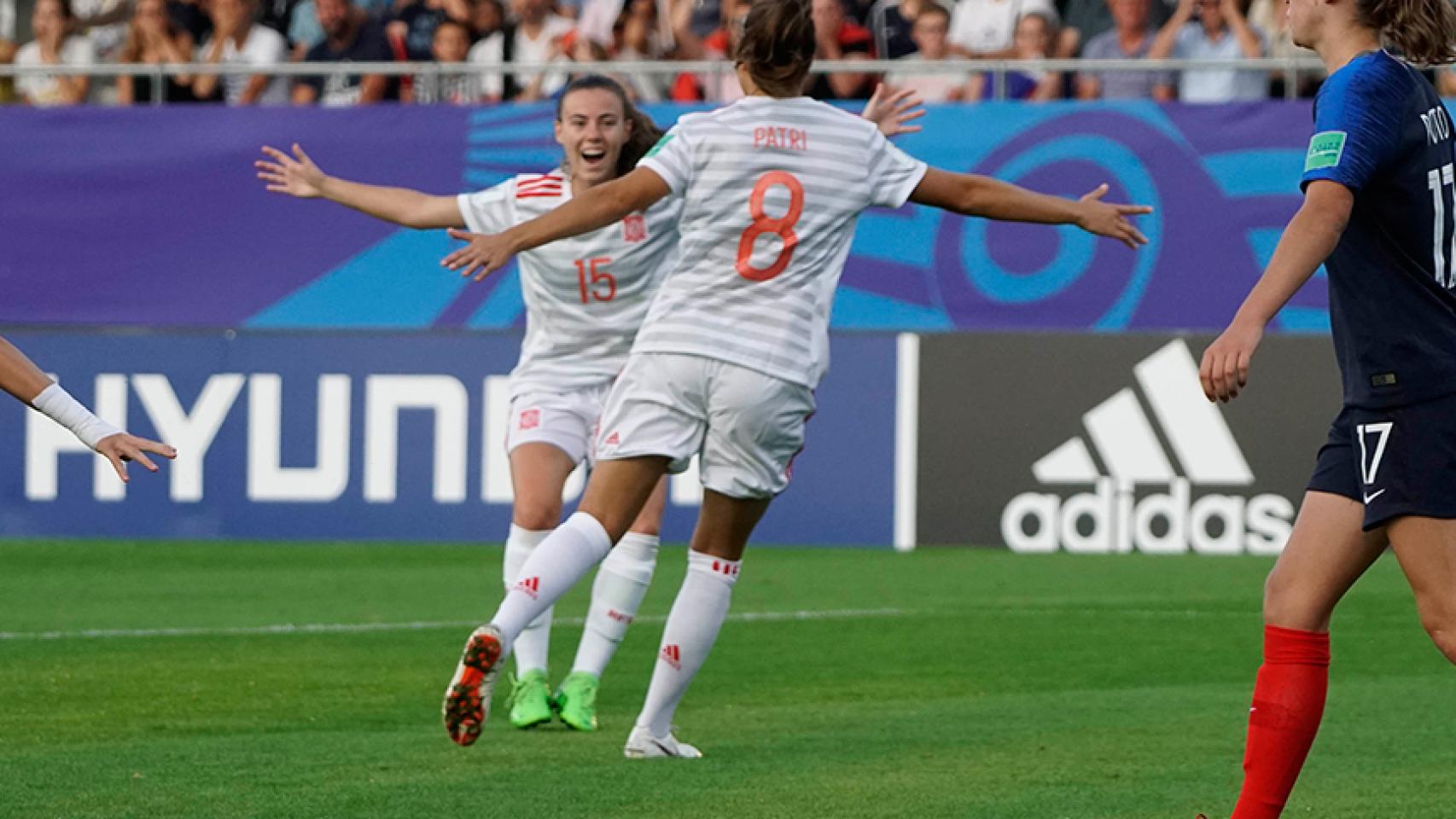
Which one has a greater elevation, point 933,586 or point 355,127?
point 355,127

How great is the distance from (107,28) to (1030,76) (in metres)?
7.20

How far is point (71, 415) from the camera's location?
204 inches

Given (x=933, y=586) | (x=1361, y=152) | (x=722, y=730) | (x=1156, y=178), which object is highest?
(x=1361, y=152)

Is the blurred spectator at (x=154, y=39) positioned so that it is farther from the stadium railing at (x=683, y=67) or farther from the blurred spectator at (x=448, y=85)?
the blurred spectator at (x=448, y=85)

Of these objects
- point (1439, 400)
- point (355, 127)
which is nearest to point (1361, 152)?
point (1439, 400)

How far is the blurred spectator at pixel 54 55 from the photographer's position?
1691 cm

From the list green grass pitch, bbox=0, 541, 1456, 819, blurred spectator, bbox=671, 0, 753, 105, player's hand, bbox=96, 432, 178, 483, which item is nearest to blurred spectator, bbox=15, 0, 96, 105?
blurred spectator, bbox=671, 0, 753, 105

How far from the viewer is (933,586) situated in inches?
498

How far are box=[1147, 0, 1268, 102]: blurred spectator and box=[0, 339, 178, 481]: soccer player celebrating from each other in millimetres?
11313

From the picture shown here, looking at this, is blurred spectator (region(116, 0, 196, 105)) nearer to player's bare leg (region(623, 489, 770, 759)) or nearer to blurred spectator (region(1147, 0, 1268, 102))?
blurred spectator (region(1147, 0, 1268, 102))

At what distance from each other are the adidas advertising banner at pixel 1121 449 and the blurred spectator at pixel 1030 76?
1724 mm

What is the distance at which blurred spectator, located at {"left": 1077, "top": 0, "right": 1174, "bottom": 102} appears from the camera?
15461 millimetres

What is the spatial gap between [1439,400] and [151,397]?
12.2 metres

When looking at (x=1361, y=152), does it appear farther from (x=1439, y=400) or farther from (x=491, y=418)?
(x=491, y=418)
